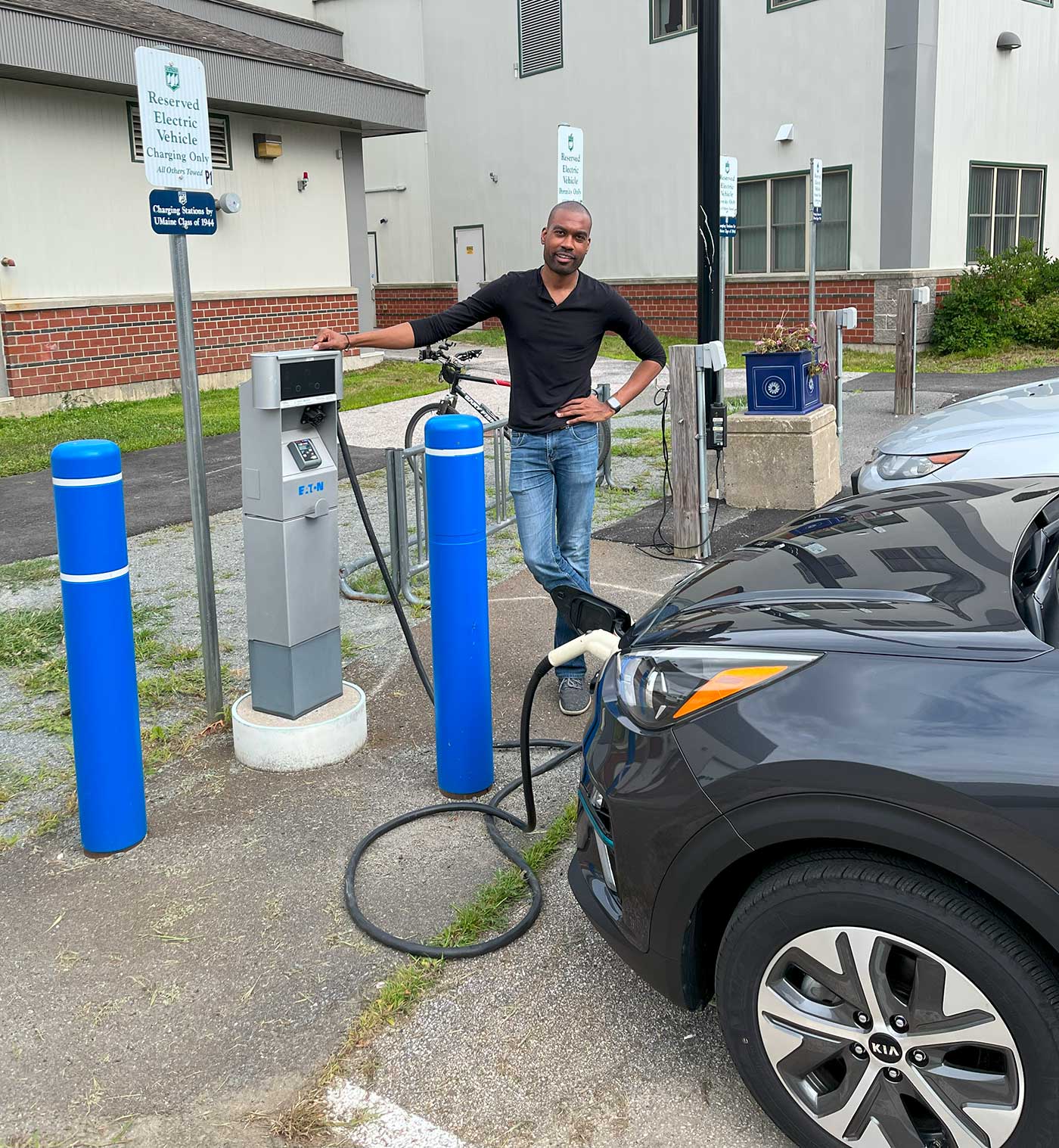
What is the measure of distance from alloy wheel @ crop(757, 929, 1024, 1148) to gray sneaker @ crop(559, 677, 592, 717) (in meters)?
2.46

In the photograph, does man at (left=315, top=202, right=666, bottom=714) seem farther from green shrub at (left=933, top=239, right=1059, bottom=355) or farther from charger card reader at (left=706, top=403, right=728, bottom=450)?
green shrub at (left=933, top=239, right=1059, bottom=355)

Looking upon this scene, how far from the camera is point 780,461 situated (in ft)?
26.7

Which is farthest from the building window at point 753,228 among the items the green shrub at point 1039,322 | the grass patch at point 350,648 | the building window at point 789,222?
the grass patch at point 350,648

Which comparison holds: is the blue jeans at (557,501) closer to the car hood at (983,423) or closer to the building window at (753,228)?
the car hood at (983,423)

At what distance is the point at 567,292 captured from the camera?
4602mm

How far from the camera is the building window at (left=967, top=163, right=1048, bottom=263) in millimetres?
19391

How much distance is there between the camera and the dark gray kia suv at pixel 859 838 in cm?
204

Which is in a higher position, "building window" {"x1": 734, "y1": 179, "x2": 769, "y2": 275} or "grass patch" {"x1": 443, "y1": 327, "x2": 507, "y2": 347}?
"building window" {"x1": 734, "y1": 179, "x2": 769, "y2": 275}

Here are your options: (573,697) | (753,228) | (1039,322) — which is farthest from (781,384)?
(753,228)

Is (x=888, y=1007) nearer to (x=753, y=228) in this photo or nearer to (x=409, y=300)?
(x=753, y=228)

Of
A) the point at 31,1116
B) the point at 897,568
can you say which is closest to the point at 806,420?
the point at 897,568

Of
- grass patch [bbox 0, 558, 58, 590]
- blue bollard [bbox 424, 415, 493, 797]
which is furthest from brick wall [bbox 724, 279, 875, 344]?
blue bollard [bbox 424, 415, 493, 797]

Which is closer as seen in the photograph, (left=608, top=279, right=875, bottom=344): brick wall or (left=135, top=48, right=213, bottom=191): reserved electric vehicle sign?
(left=135, top=48, right=213, bottom=191): reserved electric vehicle sign

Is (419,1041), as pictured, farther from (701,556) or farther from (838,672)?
(701,556)
